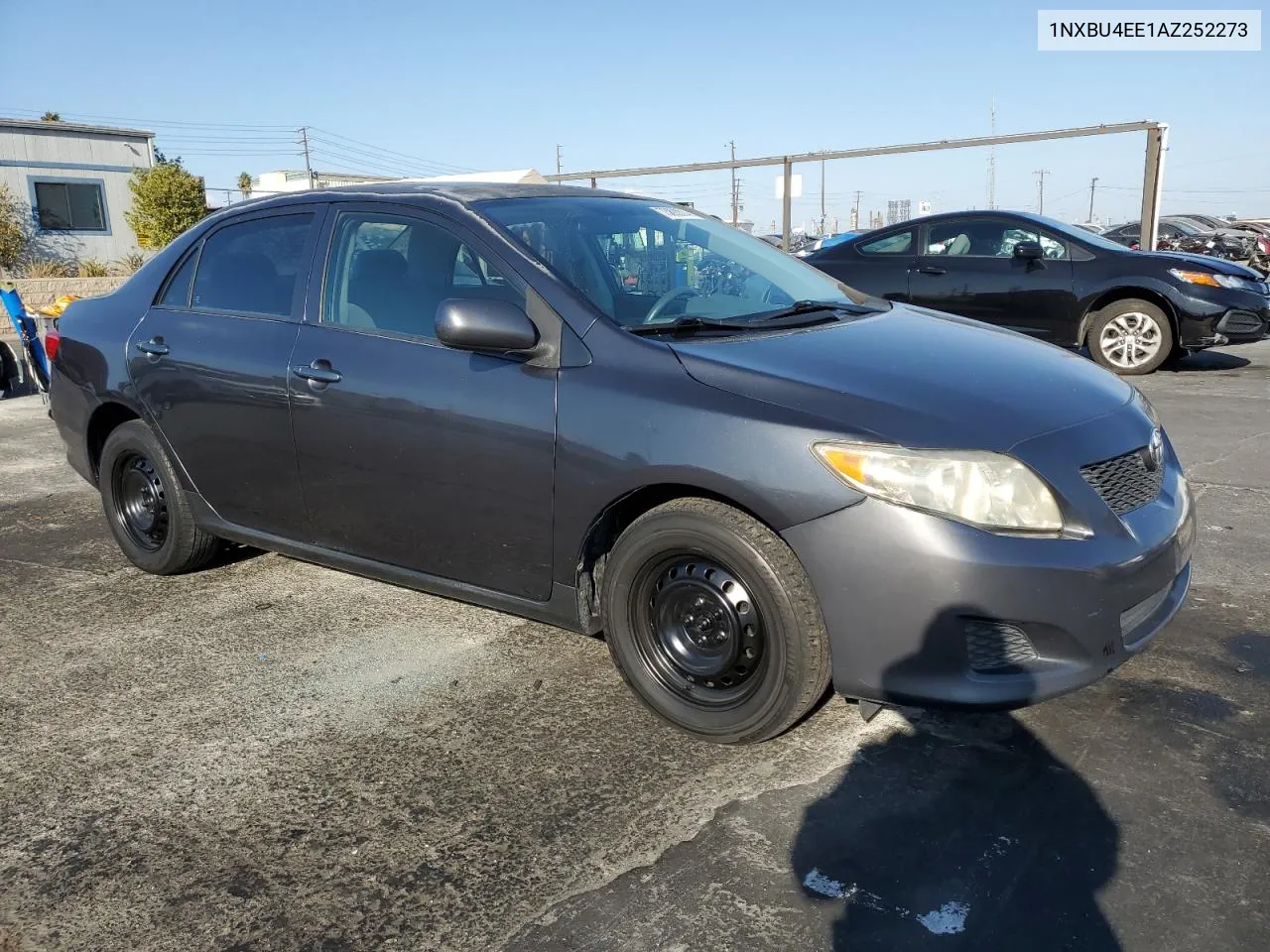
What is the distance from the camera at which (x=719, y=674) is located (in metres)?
2.99

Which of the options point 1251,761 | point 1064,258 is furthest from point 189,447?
point 1064,258

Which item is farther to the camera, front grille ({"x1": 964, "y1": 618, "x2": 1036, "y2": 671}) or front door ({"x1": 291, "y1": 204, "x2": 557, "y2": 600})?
front door ({"x1": 291, "y1": 204, "x2": 557, "y2": 600})

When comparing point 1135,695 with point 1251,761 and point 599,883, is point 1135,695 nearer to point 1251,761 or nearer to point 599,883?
point 1251,761

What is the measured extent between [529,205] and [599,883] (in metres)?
2.33

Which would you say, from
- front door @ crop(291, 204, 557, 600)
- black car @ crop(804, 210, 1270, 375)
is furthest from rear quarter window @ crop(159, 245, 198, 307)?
black car @ crop(804, 210, 1270, 375)

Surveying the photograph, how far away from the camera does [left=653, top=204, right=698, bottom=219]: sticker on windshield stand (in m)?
4.19

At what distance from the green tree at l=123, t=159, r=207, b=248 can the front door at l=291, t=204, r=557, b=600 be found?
27.2m

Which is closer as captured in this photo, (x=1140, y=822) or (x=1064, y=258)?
(x=1140, y=822)

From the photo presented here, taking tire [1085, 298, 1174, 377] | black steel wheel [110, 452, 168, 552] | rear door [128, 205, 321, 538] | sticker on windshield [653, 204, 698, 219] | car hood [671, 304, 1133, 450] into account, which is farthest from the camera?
tire [1085, 298, 1174, 377]

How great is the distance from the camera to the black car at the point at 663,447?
2623 mm

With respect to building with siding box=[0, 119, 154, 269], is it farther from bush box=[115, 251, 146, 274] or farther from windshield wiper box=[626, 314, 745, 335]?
windshield wiper box=[626, 314, 745, 335]

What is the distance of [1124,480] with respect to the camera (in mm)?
2879

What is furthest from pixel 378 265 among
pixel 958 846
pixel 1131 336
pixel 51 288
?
pixel 51 288

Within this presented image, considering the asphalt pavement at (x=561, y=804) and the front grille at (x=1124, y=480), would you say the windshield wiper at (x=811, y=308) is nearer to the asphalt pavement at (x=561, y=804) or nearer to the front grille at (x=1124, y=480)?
the front grille at (x=1124, y=480)
